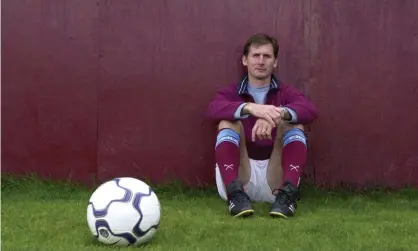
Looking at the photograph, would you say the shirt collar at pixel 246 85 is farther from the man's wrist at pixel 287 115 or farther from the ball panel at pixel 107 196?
the ball panel at pixel 107 196

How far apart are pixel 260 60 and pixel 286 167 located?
70 cm

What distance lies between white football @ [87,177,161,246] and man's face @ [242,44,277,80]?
150 centimetres

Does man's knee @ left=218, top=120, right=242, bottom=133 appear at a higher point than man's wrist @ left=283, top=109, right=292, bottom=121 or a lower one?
lower

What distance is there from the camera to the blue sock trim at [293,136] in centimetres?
383

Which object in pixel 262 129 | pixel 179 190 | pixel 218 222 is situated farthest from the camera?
pixel 179 190

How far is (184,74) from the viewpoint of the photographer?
4.38 metres

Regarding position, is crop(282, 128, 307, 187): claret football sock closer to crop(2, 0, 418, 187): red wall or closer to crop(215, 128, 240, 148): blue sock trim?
crop(215, 128, 240, 148): blue sock trim

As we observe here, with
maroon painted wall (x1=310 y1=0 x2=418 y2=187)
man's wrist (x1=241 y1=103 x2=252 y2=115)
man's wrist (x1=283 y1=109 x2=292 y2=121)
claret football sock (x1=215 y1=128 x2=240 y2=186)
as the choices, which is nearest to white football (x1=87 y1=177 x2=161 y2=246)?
claret football sock (x1=215 y1=128 x2=240 y2=186)

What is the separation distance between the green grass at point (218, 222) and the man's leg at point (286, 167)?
90 millimetres

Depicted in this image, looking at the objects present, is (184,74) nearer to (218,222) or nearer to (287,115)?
(287,115)

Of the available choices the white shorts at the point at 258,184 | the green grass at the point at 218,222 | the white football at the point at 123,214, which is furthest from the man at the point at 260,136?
the white football at the point at 123,214

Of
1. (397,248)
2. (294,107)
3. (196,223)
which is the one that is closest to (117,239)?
(196,223)

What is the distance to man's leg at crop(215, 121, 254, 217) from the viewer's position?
11.7ft

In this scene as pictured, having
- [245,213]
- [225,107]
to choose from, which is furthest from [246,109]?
[245,213]
